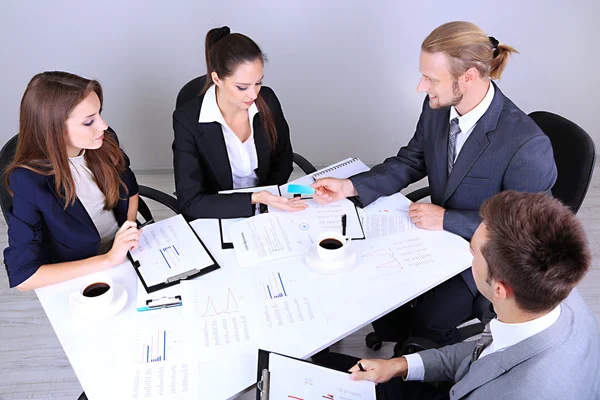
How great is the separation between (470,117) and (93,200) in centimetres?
140

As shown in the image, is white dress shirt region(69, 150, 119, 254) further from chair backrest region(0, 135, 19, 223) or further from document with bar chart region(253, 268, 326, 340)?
document with bar chart region(253, 268, 326, 340)

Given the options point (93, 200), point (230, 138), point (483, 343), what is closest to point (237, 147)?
point (230, 138)

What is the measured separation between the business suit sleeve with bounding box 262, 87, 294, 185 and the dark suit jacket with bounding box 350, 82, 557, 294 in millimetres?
473

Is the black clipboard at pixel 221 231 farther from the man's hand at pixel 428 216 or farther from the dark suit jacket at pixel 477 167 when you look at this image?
the man's hand at pixel 428 216

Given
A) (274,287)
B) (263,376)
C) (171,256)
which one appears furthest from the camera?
(171,256)

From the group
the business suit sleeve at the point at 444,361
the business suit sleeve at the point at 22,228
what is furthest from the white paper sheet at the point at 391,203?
the business suit sleeve at the point at 22,228

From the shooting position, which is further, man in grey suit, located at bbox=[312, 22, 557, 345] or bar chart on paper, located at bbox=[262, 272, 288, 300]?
man in grey suit, located at bbox=[312, 22, 557, 345]

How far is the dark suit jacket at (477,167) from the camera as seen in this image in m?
1.82

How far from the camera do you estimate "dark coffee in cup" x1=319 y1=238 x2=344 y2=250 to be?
1720 millimetres

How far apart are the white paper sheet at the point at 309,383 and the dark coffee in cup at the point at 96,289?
560 mm

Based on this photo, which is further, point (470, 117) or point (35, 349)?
point (35, 349)

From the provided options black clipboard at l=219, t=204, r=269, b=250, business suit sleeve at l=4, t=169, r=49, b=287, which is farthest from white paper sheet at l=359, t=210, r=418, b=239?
business suit sleeve at l=4, t=169, r=49, b=287

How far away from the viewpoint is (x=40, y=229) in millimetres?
1756

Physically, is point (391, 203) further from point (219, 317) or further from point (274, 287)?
point (219, 317)
